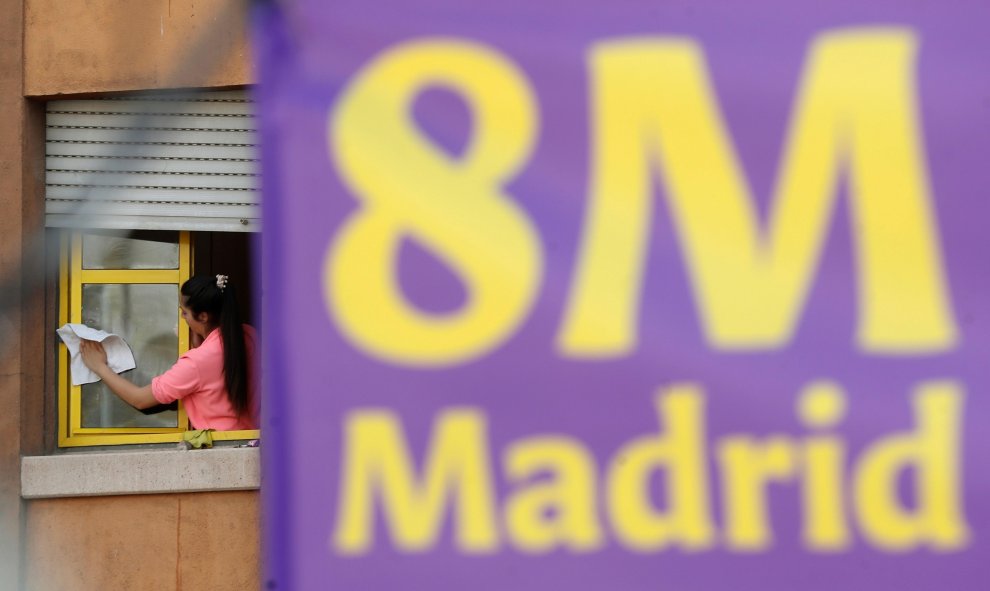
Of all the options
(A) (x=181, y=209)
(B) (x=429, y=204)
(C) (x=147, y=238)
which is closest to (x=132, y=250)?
(C) (x=147, y=238)

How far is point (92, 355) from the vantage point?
6.41 metres

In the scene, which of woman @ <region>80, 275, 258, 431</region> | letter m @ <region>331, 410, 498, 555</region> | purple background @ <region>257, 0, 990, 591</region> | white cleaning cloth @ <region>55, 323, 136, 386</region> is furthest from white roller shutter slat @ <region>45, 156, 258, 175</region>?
letter m @ <region>331, 410, 498, 555</region>

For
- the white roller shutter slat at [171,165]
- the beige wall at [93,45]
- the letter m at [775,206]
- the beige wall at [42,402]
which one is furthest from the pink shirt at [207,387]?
the letter m at [775,206]

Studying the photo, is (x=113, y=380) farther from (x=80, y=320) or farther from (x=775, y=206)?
(x=775, y=206)

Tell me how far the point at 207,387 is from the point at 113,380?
42 cm

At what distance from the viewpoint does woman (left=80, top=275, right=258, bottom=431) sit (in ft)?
20.3

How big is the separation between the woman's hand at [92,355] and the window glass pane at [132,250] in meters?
0.40

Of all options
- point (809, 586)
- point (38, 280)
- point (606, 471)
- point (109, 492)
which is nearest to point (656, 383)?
point (606, 471)

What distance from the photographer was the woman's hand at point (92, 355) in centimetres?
639

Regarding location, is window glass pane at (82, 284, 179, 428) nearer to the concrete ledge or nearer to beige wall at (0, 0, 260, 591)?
beige wall at (0, 0, 260, 591)

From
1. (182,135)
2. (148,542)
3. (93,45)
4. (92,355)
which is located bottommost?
(148,542)

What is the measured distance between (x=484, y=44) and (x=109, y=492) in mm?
4543

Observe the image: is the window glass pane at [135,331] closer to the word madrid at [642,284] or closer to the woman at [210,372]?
the woman at [210,372]

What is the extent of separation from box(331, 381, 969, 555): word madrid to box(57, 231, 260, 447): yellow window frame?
455 centimetres
